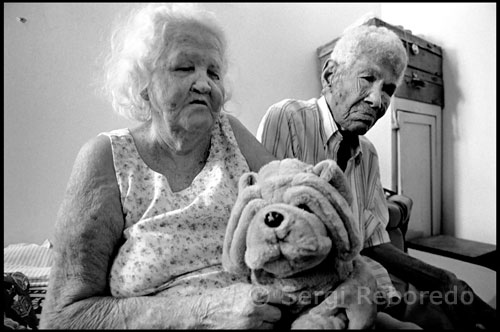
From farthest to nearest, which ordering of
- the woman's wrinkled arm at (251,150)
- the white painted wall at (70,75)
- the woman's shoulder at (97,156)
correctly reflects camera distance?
1. the white painted wall at (70,75)
2. the woman's wrinkled arm at (251,150)
3. the woman's shoulder at (97,156)

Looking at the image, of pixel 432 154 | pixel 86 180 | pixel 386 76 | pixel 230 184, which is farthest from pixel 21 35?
pixel 432 154

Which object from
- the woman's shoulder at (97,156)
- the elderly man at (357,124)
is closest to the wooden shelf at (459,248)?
the elderly man at (357,124)

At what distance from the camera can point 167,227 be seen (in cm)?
A: 71

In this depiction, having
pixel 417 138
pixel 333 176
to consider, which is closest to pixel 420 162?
pixel 417 138

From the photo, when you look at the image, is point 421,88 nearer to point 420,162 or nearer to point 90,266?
point 420,162

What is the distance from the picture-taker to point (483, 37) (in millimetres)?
1592

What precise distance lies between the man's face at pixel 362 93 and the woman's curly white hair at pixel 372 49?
16 mm

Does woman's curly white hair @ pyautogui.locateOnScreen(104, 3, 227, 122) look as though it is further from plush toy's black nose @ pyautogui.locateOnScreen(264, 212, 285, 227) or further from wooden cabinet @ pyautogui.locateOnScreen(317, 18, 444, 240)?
wooden cabinet @ pyautogui.locateOnScreen(317, 18, 444, 240)

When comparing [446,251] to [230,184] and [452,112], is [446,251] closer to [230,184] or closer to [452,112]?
[452,112]

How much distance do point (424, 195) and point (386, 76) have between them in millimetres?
1034

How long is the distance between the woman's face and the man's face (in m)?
0.47

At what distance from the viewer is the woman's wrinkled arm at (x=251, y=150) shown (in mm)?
873

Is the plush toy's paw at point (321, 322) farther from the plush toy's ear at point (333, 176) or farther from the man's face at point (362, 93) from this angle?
the man's face at point (362, 93)

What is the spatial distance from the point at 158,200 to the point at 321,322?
0.42 meters
